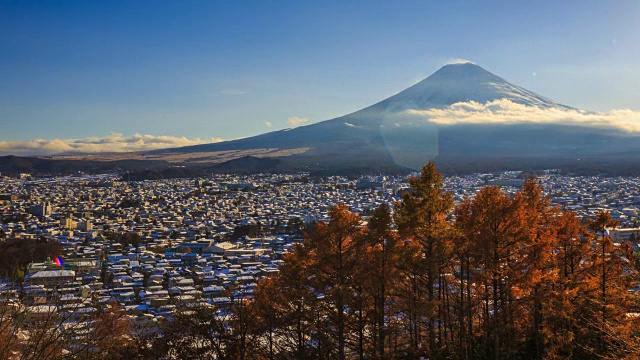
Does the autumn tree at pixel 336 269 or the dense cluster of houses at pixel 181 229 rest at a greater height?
the autumn tree at pixel 336 269

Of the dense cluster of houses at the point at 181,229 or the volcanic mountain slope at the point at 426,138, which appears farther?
the volcanic mountain slope at the point at 426,138

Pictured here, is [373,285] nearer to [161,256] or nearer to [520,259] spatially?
[520,259]

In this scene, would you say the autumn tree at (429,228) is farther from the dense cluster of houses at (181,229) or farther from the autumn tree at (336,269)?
the dense cluster of houses at (181,229)

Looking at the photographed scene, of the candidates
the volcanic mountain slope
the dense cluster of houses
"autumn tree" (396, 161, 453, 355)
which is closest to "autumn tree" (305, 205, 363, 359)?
"autumn tree" (396, 161, 453, 355)

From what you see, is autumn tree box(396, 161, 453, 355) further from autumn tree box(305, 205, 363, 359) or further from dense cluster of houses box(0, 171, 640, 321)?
dense cluster of houses box(0, 171, 640, 321)

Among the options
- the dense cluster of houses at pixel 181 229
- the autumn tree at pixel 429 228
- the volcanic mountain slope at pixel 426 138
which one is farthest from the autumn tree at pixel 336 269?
the volcanic mountain slope at pixel 426 138

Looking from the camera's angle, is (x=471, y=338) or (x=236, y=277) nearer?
(x=471, y=338)

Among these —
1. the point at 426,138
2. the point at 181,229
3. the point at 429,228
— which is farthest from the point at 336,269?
the point at 426,138

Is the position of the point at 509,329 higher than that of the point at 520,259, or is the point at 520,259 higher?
the point at 520,259

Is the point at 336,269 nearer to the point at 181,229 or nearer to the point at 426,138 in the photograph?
the point at 181,229

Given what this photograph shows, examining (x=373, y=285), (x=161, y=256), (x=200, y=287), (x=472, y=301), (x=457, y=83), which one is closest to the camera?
(x=373, y=285)

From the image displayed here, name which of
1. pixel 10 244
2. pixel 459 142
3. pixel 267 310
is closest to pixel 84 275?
pixel 10 244
